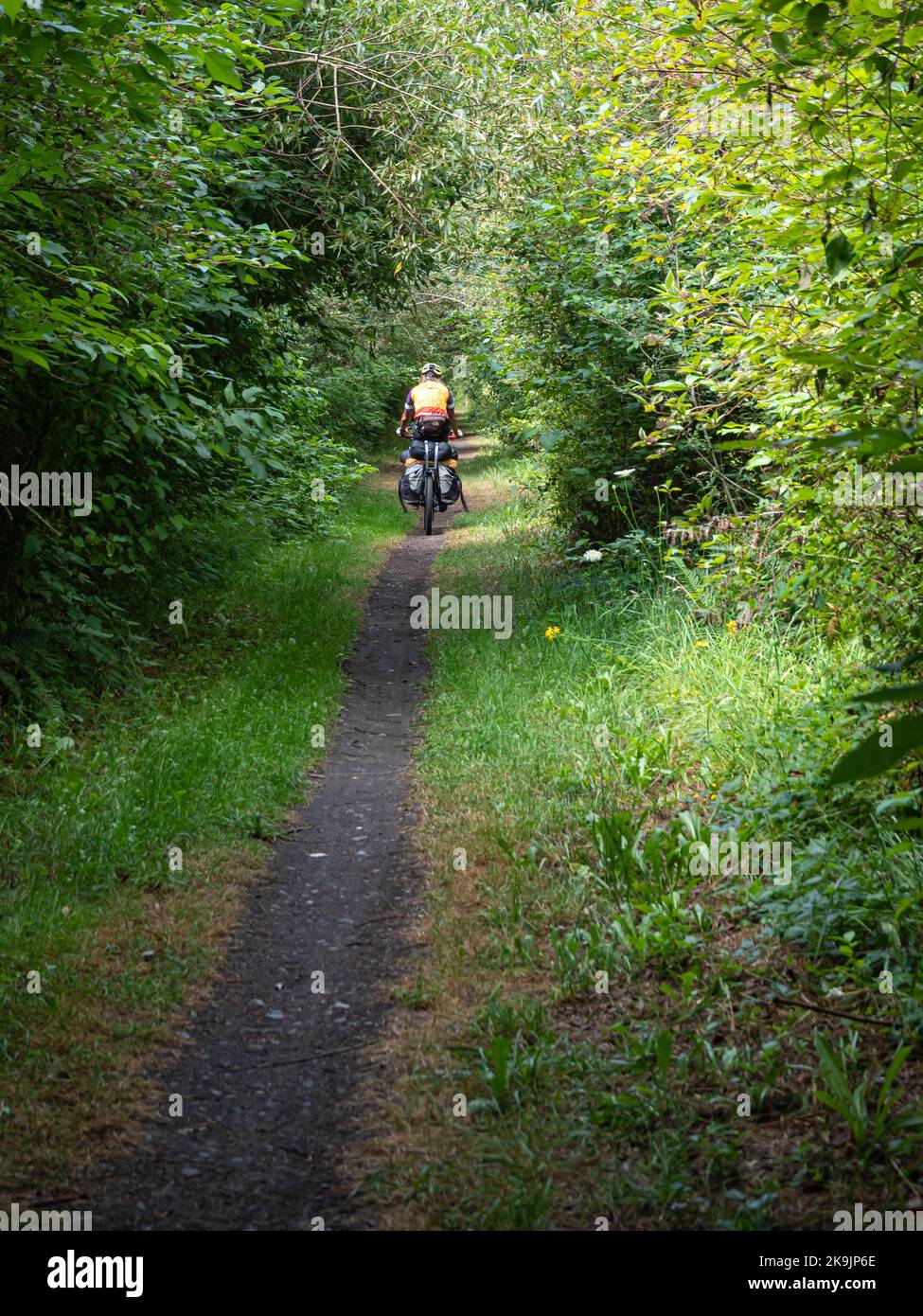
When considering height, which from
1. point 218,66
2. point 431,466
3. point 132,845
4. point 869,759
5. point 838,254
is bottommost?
point 132,845

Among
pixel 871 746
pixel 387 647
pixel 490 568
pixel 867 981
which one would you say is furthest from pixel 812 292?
pixel 490 568

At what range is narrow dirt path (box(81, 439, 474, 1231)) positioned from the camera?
3496 millimetres

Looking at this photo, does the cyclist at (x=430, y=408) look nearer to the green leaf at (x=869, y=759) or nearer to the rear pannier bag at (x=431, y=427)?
the rear pannier bag at (x=431, y=427)

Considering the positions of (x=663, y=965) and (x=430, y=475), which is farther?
(x=430, y=475)

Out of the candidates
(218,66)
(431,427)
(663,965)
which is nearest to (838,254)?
(218,66)

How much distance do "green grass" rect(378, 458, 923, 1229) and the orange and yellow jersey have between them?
9.39 m

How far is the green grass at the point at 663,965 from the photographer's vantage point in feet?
11.1

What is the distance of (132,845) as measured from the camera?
576cm

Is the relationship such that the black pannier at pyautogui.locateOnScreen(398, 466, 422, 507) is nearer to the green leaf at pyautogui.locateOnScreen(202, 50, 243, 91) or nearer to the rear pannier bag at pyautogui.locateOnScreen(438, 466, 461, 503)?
the rear pannier bag at pyautogui.locateOnScreen(438, 466, 461, 503)

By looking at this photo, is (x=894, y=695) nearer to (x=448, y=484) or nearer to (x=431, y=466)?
(x=431, y=466)

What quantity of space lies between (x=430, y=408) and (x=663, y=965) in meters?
12.8

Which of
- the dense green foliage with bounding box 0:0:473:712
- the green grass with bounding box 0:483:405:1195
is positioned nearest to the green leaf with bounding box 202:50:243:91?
the dense green foliage with bounding box 0:0:473:712
